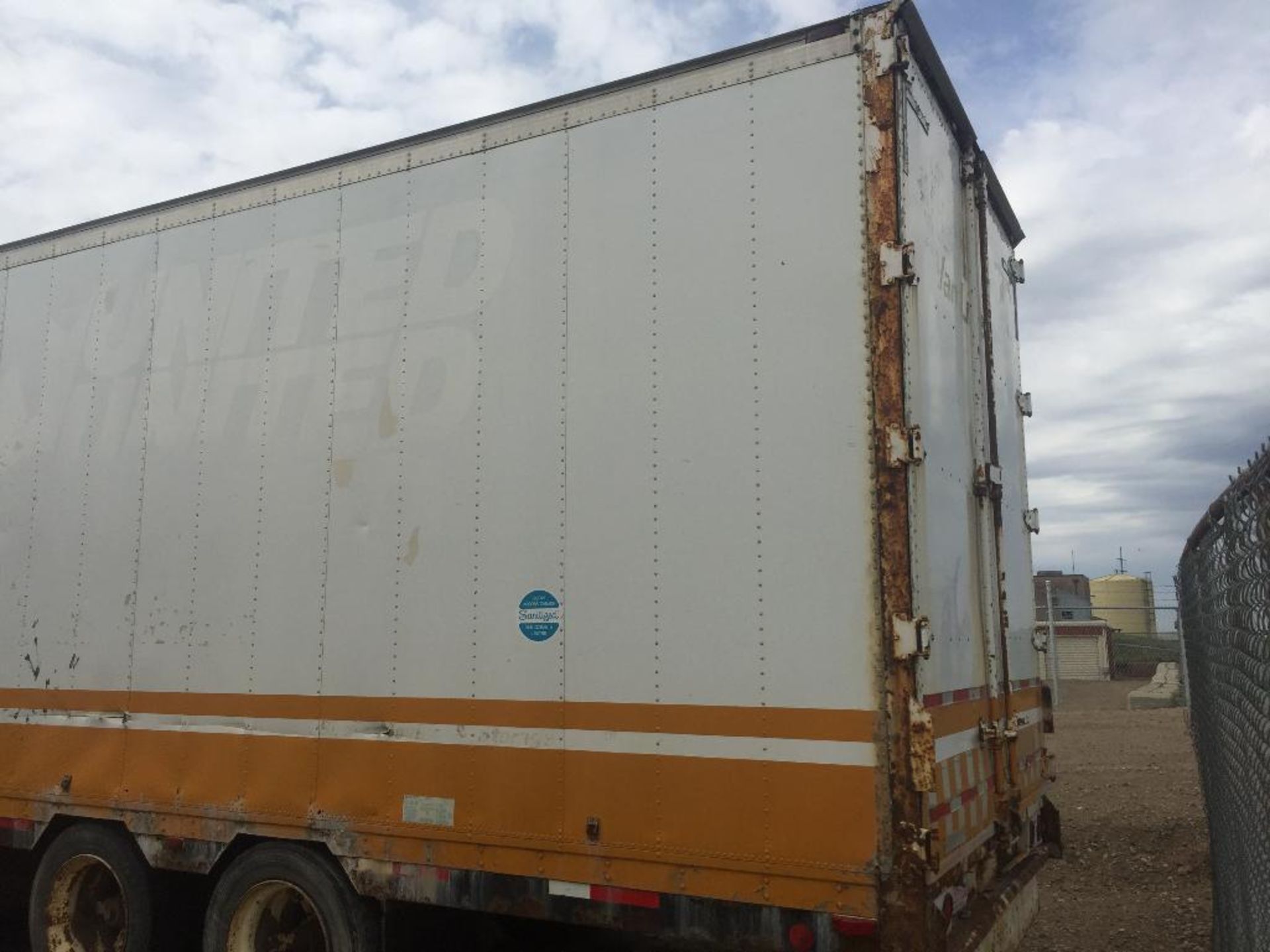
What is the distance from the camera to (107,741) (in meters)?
5.58

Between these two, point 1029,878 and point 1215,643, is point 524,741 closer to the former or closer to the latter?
point 1029,878

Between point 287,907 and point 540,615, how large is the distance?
6.89ft

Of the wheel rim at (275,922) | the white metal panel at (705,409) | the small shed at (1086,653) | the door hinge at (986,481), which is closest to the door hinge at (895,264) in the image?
the white metal panel at (705,409)

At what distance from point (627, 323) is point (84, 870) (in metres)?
4.32

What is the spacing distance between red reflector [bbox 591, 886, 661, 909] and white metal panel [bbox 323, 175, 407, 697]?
4.43ft

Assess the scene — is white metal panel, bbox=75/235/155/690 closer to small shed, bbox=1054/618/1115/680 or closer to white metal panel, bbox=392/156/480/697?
white metal panel, bbox=392/156/480/697

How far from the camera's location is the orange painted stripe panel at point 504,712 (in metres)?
3.82

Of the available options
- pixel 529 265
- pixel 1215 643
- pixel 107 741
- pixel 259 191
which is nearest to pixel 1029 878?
pixel 1215 643

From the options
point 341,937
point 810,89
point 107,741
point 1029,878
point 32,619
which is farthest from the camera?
point 32,619

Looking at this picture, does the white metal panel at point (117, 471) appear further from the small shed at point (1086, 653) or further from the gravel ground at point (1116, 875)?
the small shed at point (1086, 653)

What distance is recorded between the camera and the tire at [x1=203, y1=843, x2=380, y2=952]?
4.68 meters

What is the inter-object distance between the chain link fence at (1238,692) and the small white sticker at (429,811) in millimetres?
3019

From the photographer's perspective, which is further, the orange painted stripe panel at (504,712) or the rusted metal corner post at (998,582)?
the rusted metal corner post at (998,582)

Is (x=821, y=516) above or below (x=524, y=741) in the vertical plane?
above
